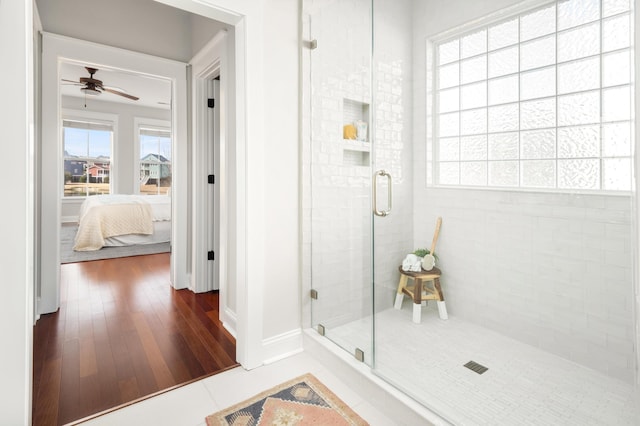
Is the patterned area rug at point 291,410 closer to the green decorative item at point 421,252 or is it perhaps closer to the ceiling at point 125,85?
the green decorative item at point 421,252

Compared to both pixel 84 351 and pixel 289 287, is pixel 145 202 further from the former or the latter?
Result: pixel 289 287

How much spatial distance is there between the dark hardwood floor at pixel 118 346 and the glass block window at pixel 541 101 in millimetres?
2019

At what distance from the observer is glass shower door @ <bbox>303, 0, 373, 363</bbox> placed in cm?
203

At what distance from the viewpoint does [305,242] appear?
224 cm

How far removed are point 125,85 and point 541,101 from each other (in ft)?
23.4

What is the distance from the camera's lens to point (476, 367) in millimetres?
1826

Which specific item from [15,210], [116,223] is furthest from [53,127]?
[116,223]

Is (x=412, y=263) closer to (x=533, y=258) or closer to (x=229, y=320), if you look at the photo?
(x=533, y=258)

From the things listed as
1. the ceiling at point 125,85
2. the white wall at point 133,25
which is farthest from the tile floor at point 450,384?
the ceiling at point 125,85

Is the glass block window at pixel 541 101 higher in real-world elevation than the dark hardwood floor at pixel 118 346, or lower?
higher

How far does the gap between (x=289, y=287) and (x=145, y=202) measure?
4643 mm

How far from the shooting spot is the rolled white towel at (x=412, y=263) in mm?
2227

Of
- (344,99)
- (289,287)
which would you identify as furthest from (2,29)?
(289,287)

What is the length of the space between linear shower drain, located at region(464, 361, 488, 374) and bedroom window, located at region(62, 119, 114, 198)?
8555mm
